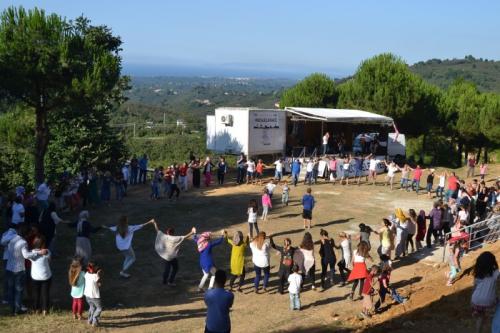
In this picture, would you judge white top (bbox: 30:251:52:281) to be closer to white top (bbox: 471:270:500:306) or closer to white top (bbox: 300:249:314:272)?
white top (bbox: 300:249:314:272)

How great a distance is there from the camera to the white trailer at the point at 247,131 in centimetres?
2567

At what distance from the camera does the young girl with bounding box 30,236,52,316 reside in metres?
9.38

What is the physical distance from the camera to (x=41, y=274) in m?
9.41

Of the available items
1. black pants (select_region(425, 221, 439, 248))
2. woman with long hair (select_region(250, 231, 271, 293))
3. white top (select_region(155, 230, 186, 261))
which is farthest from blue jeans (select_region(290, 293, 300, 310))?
black pants (select_region(425, 221, 439, 248))

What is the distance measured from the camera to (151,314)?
405 inches

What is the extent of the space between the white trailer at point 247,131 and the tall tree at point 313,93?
52.4 feet

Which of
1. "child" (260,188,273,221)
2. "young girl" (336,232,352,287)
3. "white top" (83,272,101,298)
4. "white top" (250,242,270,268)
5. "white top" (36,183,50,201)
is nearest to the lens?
"white top" (83,272,101,298)

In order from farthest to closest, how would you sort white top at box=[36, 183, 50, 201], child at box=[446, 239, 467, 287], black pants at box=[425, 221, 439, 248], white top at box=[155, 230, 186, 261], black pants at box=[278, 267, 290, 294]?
white top at box=[36, 183, 50, 201] → black pants at box=[425, 221, 439, 248] → child at box=[446, 239, 467, 287] → white top at box=[155, 230, 186, 261] → black pants at box=[278, 267, 290, 294]

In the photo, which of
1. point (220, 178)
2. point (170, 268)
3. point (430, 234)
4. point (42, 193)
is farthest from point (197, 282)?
point (220, 178)

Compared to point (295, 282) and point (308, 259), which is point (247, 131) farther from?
point (295, 282)

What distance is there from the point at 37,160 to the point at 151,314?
Result: 583 inches

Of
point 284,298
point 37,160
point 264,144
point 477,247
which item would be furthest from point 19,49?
point 477,247

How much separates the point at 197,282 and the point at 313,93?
106 ft

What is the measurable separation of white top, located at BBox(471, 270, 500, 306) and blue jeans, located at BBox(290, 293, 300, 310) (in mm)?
3877
